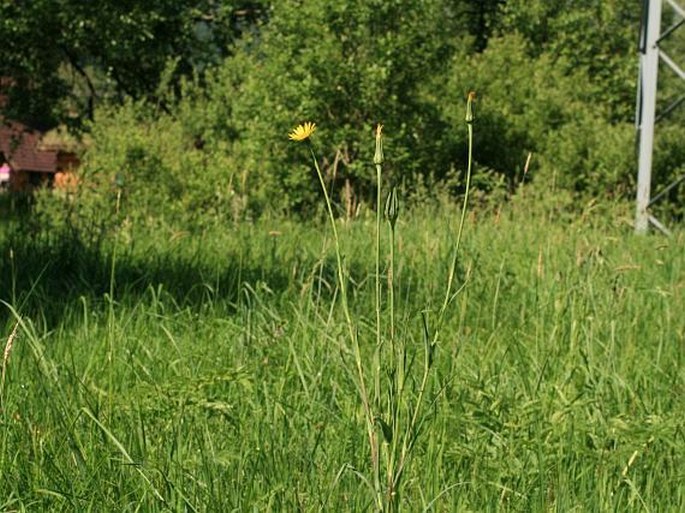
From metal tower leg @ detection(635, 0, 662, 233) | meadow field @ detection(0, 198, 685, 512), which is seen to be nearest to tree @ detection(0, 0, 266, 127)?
metal tower leg @ detection(635, 0, 662, 233)

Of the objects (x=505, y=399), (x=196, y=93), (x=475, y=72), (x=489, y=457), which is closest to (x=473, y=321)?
(x=505, y=399)

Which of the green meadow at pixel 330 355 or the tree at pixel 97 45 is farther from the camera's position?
the tree at pixel 97 45

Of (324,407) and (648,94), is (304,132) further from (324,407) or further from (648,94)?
(648,94)

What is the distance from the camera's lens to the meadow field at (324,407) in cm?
197

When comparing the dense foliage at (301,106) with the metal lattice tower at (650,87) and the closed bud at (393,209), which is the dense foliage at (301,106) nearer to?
the metal lattice tower at (650,87)

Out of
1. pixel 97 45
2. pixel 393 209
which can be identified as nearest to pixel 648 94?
pixel 393 209

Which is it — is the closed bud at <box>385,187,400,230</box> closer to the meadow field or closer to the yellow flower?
the yellow flower

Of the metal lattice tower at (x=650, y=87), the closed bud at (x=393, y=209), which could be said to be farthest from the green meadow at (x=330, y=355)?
the metal lattice tower at (x=650, y=87)

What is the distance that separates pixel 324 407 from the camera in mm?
2143

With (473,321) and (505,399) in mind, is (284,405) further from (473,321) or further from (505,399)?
(473,321)

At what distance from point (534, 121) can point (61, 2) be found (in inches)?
368

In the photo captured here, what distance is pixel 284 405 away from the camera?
2395 millimetres

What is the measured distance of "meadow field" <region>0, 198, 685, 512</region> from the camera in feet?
6.48

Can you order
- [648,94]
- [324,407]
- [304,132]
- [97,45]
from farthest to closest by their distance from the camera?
[97,45] < [648,94] < [324,407] < [304,132]
